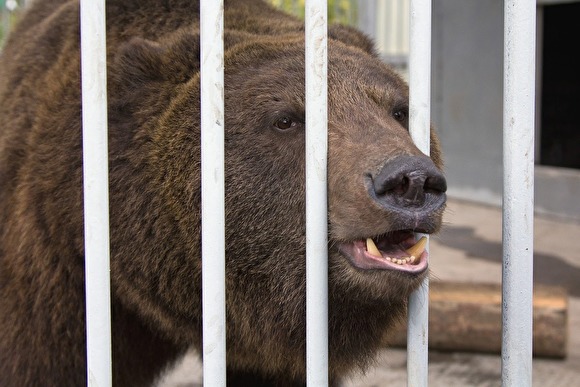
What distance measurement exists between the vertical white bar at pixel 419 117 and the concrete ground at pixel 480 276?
0.51m

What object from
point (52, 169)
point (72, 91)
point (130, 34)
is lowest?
point (52, 169)

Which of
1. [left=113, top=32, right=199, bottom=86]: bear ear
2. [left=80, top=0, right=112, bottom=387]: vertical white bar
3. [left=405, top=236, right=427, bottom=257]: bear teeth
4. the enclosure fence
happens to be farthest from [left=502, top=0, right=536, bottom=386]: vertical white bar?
[left=113, top=32, right=199, bottom=86]: bear ear

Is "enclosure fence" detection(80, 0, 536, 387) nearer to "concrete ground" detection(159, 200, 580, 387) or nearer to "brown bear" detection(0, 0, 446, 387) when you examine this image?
"brown bear" detection(0, 0, 446, 387)

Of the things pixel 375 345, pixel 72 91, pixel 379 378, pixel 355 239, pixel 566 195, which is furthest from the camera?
pixel 566 195

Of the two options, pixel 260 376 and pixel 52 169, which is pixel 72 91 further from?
pixel 260 376

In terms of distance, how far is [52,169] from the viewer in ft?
9.80

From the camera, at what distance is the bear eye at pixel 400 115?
2.76 m

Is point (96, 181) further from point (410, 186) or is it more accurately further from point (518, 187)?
point (518, 187)

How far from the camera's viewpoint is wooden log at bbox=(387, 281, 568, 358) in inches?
176

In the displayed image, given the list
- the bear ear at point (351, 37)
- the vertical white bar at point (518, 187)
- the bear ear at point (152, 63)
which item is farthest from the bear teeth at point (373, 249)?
the bear ear at point (351, 37)

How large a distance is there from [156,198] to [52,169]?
457mm

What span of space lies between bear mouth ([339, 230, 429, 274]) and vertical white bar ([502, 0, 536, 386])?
0.75 ft

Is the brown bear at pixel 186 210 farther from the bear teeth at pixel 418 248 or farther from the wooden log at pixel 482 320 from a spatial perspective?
the wooden log at pixel 482 320

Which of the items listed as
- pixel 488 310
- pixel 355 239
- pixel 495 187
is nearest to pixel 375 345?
pixel 355 239
